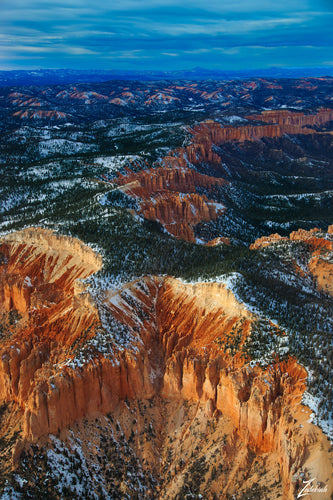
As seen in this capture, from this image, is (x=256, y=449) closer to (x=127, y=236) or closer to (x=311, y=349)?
(x=311, y=349)

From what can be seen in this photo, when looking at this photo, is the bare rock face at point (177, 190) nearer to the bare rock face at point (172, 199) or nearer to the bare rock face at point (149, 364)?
the bare rock face at point (172, 199)

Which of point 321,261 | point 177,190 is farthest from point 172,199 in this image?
point 321,261
